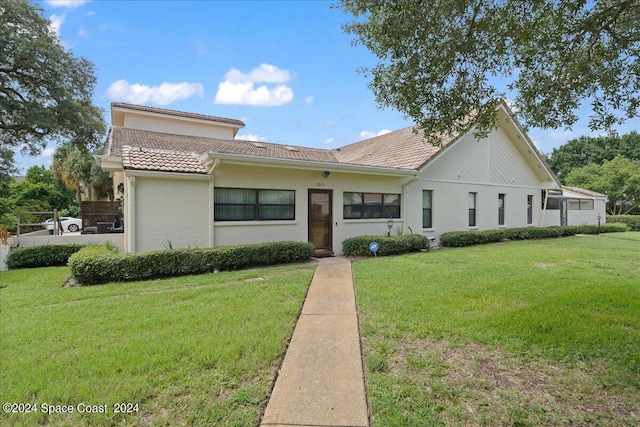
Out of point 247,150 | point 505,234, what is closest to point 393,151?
point 505,234

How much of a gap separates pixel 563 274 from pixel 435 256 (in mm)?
3676

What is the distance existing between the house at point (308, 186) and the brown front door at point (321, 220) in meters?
0.04

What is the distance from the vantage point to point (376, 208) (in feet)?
40.8

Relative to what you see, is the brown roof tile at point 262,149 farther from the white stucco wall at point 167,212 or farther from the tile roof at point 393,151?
the white stucco wall at point 167,212

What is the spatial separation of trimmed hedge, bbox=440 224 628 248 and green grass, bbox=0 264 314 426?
9.33 metres

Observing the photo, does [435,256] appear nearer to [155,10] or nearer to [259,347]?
[259,347]

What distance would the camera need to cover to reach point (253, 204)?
10094 millimetres

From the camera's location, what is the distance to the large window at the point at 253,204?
9.62m

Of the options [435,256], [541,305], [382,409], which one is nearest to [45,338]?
[382,409]

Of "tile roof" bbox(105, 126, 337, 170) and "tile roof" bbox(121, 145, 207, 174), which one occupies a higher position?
"tile roof" bbox(105, 126, 337, 170)

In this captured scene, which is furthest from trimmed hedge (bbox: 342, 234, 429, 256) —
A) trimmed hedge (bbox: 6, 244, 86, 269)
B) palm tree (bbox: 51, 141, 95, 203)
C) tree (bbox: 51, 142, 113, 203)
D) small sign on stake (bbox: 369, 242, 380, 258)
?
palm tree (bbox: 51, 141, 95, 203)

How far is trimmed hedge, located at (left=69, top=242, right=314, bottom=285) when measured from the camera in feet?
23.6

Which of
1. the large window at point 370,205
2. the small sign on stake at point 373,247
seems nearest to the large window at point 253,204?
the large window at point 370,205

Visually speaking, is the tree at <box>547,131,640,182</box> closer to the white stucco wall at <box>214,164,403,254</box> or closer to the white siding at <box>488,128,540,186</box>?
the white siding at <box>488,128,540,186</box>
